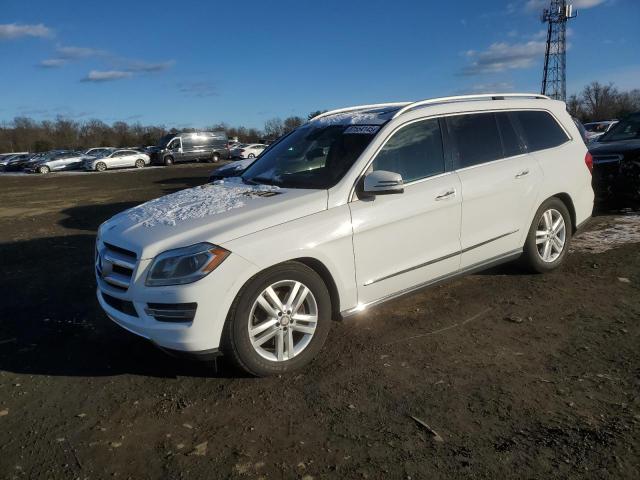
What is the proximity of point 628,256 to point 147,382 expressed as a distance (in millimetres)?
5527

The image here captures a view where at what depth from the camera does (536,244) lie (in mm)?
5391

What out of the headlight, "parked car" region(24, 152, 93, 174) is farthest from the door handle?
"parked car" region(24, 152, 93, 174)

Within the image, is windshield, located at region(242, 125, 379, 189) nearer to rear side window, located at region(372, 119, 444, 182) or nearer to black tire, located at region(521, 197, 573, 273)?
rear side window, located at region(372, 119, 444, 182)

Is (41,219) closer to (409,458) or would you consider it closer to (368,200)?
(368,200)


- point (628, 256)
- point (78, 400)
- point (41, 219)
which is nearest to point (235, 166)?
point (41, 219)

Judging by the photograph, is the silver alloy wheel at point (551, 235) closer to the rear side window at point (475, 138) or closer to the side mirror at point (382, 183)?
the rear side window at point (475, 138)

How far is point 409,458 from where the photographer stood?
270 cm

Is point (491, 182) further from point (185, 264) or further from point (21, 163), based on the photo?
point (21, 163)

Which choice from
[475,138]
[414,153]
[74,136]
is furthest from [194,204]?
[74,136]

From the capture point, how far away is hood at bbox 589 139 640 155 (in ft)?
28.7

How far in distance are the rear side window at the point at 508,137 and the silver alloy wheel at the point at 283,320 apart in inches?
104

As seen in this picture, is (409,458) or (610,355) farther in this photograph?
(610,355)

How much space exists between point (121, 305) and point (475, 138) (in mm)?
3359

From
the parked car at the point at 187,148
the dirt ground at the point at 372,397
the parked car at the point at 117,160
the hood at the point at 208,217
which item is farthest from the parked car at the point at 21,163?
the hood at the point at 208,217
